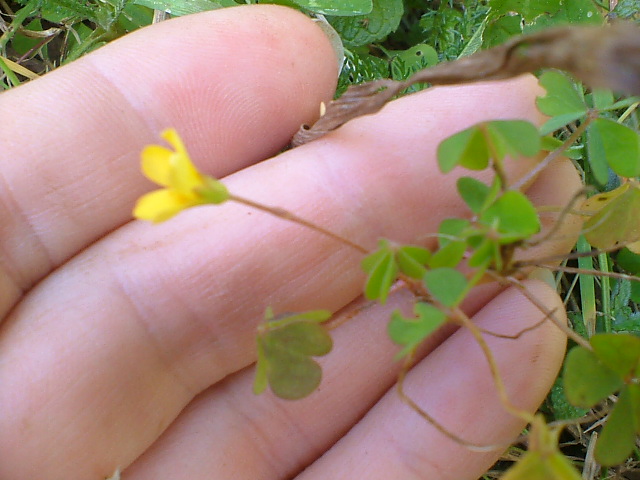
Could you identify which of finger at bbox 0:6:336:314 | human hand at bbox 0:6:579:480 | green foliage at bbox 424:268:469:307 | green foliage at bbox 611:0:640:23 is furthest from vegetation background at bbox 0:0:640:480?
green foliage at bbox 424:268:469:307

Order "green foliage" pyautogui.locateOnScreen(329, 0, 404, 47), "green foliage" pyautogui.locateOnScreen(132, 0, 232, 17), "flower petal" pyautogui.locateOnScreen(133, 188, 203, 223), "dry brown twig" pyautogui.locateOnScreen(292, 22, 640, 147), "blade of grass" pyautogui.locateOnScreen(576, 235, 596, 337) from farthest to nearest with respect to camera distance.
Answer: "green foliage" pyautogui.locateOnScreen(329, 0, 404, 47) < "green foliage" pyautogui.locateOnScreen(132, 0, 232, 17) < "blade of grass" pyautogui.locateOnScreen(576, 235, 596, 337) < "flower petal" pyautogui.locateOnScreen(133, 188, 203, 223) < "dry brown twig" pyautogui.locateOnScreen(292, 22, 640, 147)

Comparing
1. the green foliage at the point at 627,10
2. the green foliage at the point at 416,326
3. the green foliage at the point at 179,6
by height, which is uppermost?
the green foliage at the point at 179,6

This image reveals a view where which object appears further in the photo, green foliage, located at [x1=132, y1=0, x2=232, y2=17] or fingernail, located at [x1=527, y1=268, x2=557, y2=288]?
green foliage, located at [x1=132, y1=0, x2=232, y2=17]

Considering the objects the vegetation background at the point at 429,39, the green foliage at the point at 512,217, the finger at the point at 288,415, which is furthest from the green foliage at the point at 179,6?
the green foliage at the point at 512,217

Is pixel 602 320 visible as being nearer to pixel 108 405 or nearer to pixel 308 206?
pixel 308 206

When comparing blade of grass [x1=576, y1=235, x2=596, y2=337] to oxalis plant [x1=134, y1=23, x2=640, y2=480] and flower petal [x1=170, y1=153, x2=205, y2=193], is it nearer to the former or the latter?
oxalis plant [x1=134, y1=23, x2=640, y2=480]

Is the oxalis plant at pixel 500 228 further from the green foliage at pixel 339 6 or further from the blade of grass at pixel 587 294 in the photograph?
the green foliage at pixel 339 6

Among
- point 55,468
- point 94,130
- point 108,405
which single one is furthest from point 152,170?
point 55,468
